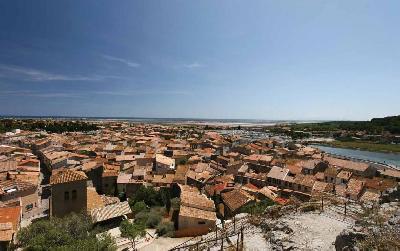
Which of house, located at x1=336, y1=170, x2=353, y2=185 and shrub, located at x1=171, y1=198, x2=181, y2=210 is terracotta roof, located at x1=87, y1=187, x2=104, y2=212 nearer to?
shrub, located at x1=171, y1=198, x2=181, y2=210

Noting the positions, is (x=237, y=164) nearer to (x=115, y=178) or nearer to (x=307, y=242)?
(x=115, y=178)

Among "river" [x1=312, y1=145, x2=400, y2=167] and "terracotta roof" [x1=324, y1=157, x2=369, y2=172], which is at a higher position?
"terracotta roof" [x1=324, y1=157, x2=369, y2=172]

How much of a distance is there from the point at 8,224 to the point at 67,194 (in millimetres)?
4369

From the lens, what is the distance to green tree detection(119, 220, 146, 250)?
70.0 ft

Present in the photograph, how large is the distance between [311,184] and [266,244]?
2885cm

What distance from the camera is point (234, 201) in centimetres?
2836

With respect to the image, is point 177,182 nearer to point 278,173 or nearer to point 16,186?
point 278,173

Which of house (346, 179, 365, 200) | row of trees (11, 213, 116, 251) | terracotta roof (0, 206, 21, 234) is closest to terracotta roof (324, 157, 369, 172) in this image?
house (346, 179, 365, 200)

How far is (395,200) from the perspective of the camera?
1602cm

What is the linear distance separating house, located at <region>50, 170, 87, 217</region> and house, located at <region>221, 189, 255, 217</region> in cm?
1235

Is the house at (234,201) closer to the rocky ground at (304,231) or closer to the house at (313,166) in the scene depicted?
the rocky ground at (304,231)

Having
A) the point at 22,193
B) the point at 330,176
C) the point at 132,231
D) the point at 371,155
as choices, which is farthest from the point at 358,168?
the point at 22,193

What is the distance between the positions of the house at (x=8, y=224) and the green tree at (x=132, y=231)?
7202 millimetres

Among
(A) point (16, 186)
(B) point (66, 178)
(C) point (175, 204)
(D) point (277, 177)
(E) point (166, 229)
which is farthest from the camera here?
(D) point (277, 177)
